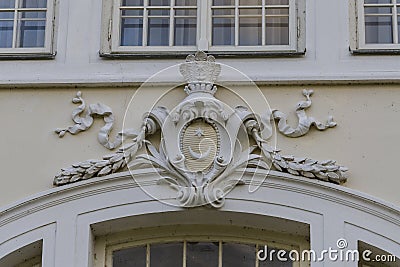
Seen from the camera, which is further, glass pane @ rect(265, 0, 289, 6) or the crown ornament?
glass pane @ rect(265, 0, 289, 6)

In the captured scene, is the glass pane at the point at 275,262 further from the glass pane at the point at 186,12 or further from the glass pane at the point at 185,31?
the glass pane at the point at 186,12

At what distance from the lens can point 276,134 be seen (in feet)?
40.7

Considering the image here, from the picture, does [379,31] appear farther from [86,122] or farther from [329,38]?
[86,122]

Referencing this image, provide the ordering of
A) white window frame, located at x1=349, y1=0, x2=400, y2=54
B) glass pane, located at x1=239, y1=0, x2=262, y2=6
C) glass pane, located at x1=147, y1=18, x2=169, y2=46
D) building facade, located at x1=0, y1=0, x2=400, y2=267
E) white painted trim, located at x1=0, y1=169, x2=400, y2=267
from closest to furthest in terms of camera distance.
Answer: white painted trim, located at x1=0, y1=169, x2=400, y2=267 → building facade, located at x1=0, y1=0, x2=400, y2=267 → white window frame, located at x1=349, y1=0, x2=400, y2=54 → glass pane, located at x1=147, y1=18, x2=169, y2=46 → glass pane, located at x1=239, y1=0, x2=262, y2=6

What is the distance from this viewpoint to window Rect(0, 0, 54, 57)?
42.4ft

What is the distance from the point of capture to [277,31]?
1293 cm

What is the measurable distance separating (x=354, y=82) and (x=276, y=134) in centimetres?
83

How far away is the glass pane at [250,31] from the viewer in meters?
12.9

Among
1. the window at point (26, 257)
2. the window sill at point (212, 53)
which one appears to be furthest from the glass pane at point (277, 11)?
the window at point (26, 257)

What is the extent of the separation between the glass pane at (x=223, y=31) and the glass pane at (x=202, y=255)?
1.85m

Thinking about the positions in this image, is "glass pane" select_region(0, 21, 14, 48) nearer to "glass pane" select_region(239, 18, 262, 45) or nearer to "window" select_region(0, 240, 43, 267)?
"window" select_region(0, 240, 43, 267)

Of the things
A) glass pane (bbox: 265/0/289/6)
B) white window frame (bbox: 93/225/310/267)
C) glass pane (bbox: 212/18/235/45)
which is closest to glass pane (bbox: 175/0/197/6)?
glass pane (bbox: 212/18/235/45)

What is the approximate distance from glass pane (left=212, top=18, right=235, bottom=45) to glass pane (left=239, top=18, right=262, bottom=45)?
81 millimetres

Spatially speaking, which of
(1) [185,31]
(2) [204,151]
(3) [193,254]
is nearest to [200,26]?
(1) [185,31]
